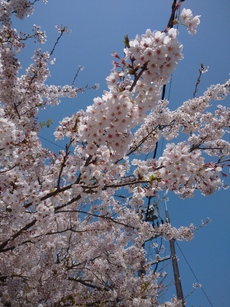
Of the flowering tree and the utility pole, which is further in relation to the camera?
the utility pole

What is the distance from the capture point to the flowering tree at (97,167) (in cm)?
283

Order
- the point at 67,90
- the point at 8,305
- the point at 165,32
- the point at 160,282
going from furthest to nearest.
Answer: the point at 160,282 < the point at 67,90 < the point at 8,305 < the point at 165,32

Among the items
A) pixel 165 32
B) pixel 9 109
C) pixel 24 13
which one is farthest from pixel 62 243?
pixel 165 32

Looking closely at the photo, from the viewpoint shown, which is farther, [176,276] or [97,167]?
[176,276]

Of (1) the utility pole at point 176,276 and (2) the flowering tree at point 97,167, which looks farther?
(1) the utility pole at point 176,276

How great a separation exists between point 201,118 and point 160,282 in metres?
5.21

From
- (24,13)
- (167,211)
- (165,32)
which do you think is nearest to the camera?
(165,32)

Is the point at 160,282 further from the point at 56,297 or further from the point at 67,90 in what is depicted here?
the point at 67,90

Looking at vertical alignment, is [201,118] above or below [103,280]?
above

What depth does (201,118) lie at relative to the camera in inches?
277

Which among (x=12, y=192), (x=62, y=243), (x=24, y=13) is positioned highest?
(x=24, y=13)

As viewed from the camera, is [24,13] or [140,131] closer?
[24,13]

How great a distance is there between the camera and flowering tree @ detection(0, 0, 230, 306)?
2.83 m

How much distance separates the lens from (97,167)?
131 inches
